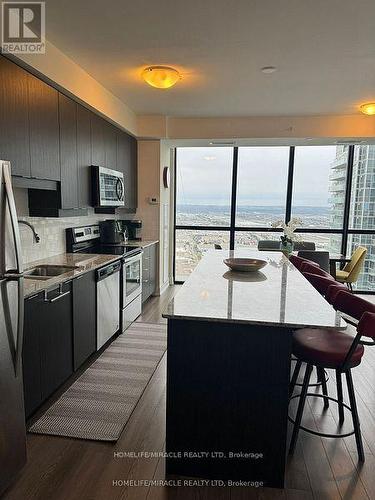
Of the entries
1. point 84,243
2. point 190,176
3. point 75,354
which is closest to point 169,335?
point 75,354

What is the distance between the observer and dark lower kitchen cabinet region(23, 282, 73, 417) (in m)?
2.21

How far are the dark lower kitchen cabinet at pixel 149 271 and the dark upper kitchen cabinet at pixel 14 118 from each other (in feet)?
8.09

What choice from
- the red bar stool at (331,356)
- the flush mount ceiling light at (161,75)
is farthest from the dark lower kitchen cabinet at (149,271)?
the red bar stool at (331,356)

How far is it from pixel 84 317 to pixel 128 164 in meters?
2.65

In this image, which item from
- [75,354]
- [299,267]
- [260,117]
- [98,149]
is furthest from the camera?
[260,117]

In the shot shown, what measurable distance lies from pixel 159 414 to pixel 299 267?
1.86 m

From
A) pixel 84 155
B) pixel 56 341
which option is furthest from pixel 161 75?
pixel 56 341

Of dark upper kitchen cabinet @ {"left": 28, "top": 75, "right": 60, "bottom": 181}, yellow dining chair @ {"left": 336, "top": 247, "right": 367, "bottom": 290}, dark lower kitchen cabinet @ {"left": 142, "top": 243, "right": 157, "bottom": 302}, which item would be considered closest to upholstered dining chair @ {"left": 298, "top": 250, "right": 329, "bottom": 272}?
yellow dining chair @ {"left": 336, "top": 247, "right": 367, "bottom": 290}

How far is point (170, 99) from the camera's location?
4234 millimetres

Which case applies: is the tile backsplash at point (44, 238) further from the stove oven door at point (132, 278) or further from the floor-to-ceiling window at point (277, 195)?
the floor-to-ceiling window at point (277, 195)

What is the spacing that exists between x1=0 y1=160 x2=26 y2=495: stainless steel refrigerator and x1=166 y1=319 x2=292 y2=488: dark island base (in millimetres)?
795

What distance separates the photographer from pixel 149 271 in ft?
16.9

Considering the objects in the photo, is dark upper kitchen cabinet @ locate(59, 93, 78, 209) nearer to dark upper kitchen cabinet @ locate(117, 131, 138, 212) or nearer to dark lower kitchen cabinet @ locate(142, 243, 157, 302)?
dark upper kitchen cabinet @ locate(117, 131, 138, 212)

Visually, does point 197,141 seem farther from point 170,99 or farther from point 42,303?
point 42,303
